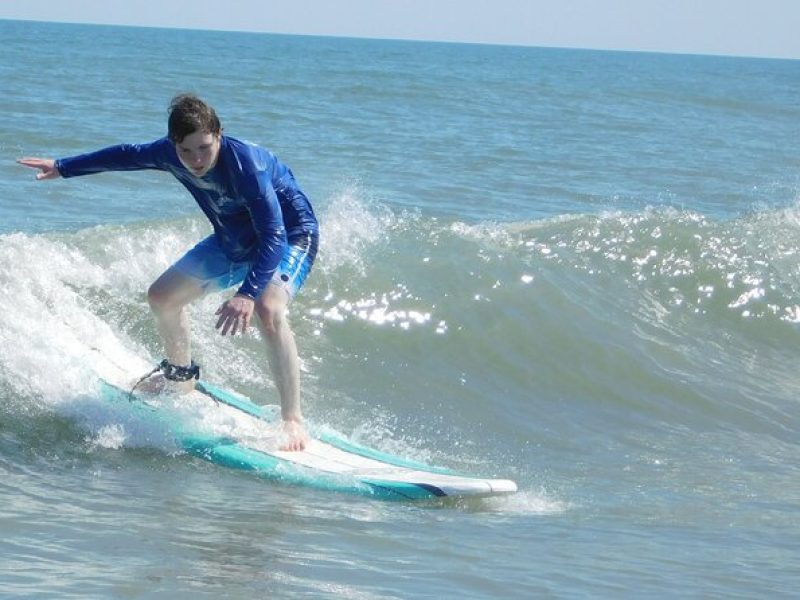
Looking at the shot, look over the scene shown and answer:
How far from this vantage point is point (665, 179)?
20109mm

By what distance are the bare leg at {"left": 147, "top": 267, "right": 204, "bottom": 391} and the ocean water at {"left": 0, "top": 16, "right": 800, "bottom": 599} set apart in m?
0.49

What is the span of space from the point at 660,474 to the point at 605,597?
2357 millimetres

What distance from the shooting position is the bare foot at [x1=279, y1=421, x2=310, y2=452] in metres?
6.37

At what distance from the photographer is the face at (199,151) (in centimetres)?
566

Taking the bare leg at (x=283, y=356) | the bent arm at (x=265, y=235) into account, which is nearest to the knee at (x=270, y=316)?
the bare leg at (x=283, y=356)

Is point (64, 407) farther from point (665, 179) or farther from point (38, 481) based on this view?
point (665, 179)

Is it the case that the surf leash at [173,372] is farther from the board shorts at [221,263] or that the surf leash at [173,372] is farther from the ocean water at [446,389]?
the board shorts at [221,263]

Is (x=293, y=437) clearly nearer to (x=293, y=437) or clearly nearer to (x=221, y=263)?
(x=293, y=437)

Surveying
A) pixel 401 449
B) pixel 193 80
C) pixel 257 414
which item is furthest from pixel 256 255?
pixel 193 80

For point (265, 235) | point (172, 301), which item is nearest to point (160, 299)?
point (172, 301)

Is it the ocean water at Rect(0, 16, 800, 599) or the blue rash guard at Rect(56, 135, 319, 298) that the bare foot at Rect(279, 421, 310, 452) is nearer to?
the ocean water at Rect(0, 16, 800, 599)

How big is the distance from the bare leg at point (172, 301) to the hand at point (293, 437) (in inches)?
27.2

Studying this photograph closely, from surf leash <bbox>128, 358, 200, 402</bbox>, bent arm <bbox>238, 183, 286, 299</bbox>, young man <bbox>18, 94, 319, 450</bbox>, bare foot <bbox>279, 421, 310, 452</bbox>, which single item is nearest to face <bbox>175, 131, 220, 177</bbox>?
young man <bbox>18, 94, 319, 450</bbox>

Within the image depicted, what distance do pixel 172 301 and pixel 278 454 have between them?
2.91 feet
